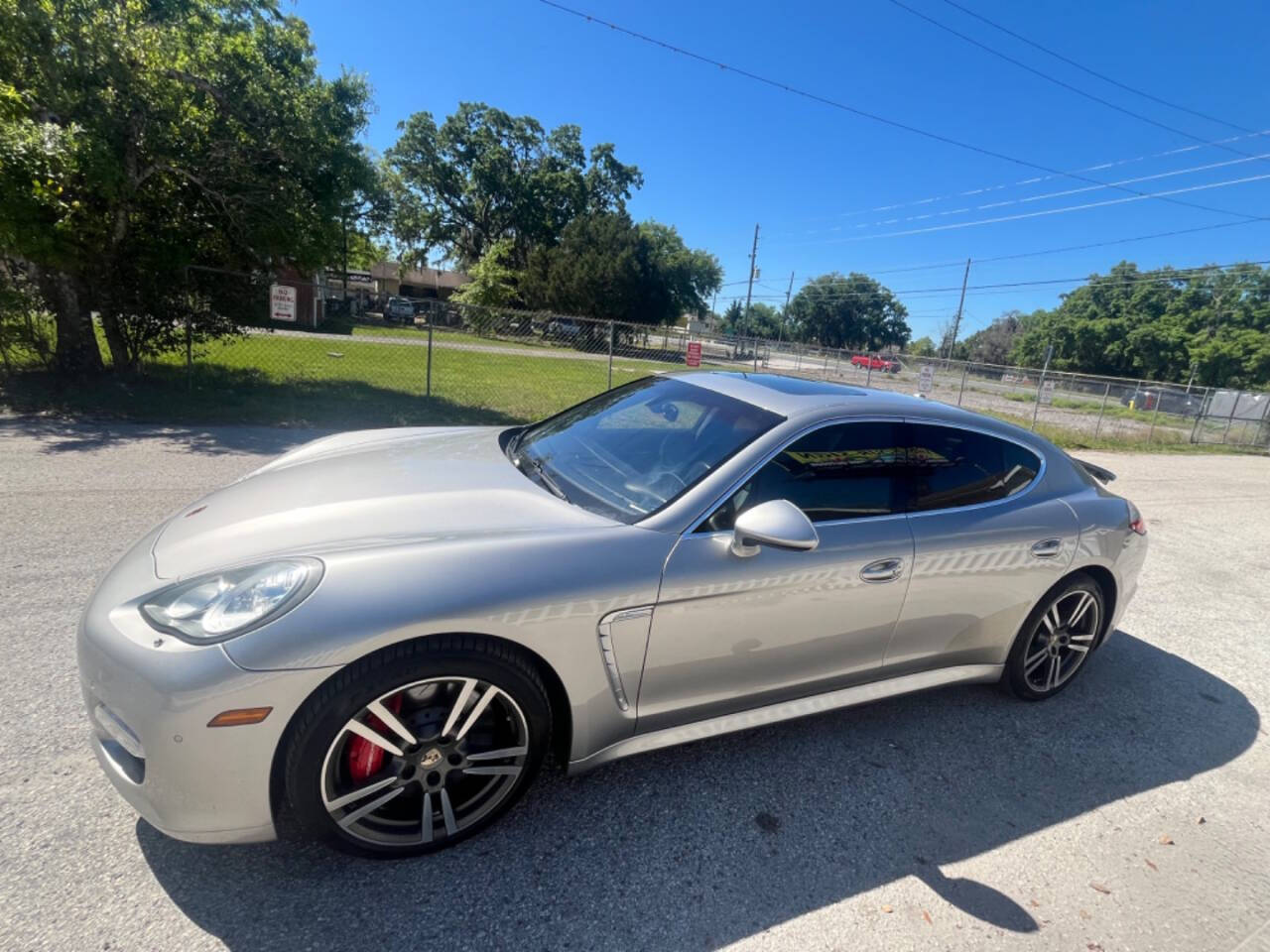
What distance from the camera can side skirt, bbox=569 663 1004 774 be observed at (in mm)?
2141

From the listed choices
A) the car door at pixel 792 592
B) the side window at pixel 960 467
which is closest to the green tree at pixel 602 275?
the side window at pixel 960 467

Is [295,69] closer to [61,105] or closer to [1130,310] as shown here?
[61,105]

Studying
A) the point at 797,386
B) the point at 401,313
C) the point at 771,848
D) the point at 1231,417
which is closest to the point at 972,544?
the point at 797,386

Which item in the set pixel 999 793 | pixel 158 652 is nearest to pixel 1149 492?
pixel 999 793

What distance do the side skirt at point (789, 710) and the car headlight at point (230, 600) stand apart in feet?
3.47

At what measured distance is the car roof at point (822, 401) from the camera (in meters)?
2.67

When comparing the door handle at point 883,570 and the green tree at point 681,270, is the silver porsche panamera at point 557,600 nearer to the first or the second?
the door handle at point 883,570

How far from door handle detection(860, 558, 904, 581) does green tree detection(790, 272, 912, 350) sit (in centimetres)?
10311

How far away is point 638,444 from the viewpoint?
111 inches

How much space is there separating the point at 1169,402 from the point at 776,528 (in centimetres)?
3604

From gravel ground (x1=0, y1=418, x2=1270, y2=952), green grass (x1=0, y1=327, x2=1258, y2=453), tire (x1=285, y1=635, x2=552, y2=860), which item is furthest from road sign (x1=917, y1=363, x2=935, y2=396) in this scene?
tire (x1=285, y1=635, x2=552, y2=860)

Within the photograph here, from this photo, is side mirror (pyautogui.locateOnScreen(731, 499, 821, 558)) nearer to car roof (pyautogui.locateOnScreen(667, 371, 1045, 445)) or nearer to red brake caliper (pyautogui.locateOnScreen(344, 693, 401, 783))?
car roof (pyautogui.locateOnScreen(667, 371, 1045, 445))

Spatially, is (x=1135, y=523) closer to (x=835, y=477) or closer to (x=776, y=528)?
(x=835, y=477)

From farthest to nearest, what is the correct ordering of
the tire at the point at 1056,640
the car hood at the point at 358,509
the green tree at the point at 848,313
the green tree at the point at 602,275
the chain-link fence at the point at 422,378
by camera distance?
1. the green tree at the point at 848,313
2. the green tree at the point at 602,275
3. the chain-link fence at the point at 422,378
4. the tire at the point at 1056,640
5. the car hood at the point at 358,509
